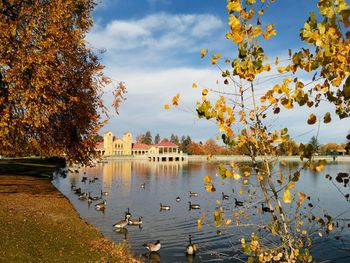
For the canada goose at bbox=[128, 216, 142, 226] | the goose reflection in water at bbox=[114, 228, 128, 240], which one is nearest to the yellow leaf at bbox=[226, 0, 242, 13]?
the goose reflection in water at bbox=[114, 228, 128, 240]

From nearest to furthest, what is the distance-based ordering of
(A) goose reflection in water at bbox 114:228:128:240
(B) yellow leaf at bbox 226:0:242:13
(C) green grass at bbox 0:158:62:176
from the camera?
1. (B) yellow leaf at bbox 226:0:242:13
2. (A) goose reflection in water at bbox 114:228:128:240
3. (C) green grass at bbox 0:158:62:176

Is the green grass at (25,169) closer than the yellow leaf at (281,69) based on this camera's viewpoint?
No

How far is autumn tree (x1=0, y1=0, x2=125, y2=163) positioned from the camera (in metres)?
17.0

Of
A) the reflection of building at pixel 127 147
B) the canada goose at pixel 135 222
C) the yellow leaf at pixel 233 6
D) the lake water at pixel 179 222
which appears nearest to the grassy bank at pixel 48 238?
the lake water at pixel 179 222

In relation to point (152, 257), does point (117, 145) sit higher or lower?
higher

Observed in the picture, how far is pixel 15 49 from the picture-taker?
1745 centimetres

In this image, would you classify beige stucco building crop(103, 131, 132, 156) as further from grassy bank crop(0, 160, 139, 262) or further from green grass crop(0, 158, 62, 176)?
grassy bank crop(0, 160, 139, 262)

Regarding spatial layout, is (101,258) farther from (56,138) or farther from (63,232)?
(56,138)

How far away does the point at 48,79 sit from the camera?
17375 millimetres

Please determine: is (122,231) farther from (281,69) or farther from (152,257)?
(281,69)

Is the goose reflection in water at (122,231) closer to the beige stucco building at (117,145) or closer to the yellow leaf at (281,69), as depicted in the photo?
the yellow leaf at (281,69)

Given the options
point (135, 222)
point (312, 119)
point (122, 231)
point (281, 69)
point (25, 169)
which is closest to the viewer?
point (312, 119)

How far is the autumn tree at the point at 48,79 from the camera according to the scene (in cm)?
1705

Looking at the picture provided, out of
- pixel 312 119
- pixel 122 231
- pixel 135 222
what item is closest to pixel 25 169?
pixel 135 222
